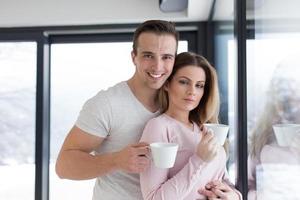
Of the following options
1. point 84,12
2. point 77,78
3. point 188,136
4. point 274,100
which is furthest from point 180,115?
point 77,78

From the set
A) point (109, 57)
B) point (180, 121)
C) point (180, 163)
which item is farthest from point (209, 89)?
point (109, 57)

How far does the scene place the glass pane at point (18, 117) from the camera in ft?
9.07

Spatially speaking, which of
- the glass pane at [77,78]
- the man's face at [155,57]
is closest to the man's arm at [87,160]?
the man's face at [155,57]

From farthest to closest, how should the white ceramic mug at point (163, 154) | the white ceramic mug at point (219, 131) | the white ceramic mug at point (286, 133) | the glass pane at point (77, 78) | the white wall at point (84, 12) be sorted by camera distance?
the glass pane at point (77, 78), the white wall at point (84, 12), the white ceramic mug at point (219, 131), the white ceramic mug at point (163, 154), the white ceramic mug at point (286, 133)

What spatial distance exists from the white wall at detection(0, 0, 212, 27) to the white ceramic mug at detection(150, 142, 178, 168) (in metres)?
1.72

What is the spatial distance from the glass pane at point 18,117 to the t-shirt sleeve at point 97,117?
71.8 inches

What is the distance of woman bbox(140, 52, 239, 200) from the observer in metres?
0.93

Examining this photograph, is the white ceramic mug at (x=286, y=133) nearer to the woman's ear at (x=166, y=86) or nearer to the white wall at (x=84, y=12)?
the woman's ear at (x=166, y=86)

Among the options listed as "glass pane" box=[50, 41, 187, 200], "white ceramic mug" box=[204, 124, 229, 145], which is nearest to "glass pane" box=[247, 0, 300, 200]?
"white ceramic mug" box=[204, 124, 229, 145]

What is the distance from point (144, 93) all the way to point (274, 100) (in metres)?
0.42

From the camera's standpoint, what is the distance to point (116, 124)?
1.09m

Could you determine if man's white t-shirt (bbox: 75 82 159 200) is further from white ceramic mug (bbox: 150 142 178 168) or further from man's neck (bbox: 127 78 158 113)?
white ceramic mug (bbox: 150 142 178 168)

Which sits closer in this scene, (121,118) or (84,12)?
(121,118)

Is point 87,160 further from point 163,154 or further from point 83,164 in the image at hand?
point 163,154
